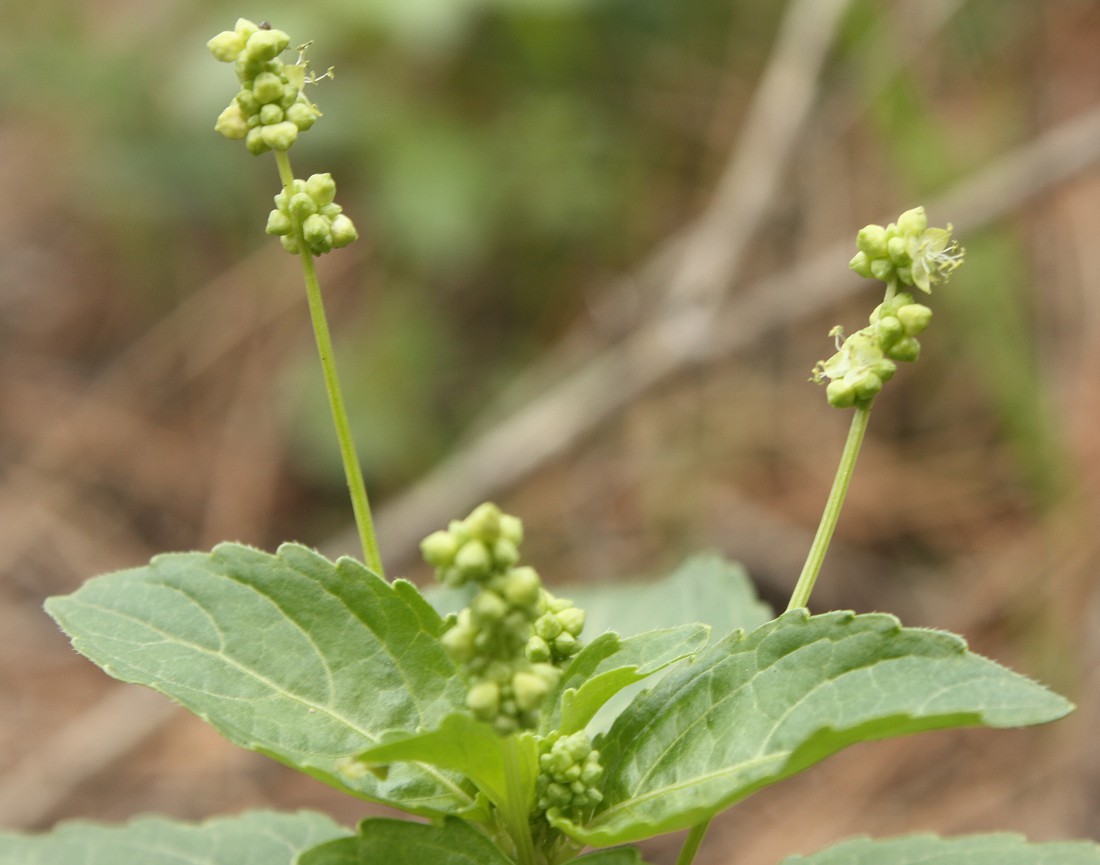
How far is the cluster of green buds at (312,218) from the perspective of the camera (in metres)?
2.04

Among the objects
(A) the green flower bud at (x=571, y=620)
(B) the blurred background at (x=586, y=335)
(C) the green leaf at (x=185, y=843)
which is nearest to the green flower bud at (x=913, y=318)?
(A) the green flower bud at (x=571, y=620)

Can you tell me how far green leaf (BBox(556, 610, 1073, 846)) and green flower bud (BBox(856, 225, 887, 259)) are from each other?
2.02 feet

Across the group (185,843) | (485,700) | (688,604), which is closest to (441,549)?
(485,700)

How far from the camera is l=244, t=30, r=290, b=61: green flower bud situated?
6.69 feet

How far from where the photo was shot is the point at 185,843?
266 centimetres

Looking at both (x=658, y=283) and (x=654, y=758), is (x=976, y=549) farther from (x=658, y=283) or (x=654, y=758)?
(x=654, y=758)

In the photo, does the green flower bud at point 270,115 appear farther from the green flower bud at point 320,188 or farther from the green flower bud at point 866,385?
the green flower bud at point 866,385

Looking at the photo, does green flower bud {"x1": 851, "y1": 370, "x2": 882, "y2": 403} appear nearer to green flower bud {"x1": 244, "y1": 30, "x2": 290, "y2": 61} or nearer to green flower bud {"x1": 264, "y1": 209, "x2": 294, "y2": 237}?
green flower bud {"x1": 264, "y1": 209, "x2": 294, "y2": 237}

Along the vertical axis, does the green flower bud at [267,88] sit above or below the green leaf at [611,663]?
above

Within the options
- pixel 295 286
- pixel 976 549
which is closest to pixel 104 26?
pixel 295 286

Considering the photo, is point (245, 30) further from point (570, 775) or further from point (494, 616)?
point (570, 775)

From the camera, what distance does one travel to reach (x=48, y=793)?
242 inches

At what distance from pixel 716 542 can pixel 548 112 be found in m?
3.03

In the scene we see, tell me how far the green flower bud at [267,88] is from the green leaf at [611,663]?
1.08m
